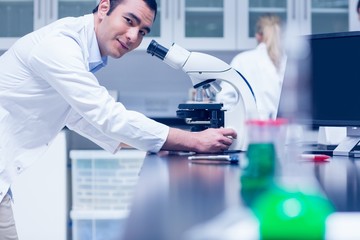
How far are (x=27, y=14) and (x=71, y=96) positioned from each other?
2344 millimetres

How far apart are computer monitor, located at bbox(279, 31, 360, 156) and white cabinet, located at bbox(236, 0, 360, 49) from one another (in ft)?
6.45

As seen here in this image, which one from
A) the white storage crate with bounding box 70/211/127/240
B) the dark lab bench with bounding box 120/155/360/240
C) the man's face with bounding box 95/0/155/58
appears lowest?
the white storage crate with bounding box 70/211/127/240

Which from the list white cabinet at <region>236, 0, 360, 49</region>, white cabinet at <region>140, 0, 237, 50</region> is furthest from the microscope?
white cabinet at <region>236, 0, 360, 49</region>

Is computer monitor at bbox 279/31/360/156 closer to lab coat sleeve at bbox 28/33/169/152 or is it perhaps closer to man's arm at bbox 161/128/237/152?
man's arm at bbox 161/128/237/152

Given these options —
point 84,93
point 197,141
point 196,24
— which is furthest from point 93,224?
point 84,93

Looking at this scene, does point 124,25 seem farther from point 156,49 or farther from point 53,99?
point 53,99

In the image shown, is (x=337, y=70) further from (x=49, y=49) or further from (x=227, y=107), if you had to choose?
(x=49, y=49)

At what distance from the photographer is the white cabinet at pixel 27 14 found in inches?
143

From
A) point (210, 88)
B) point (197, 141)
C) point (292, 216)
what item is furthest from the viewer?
point (210, 88)

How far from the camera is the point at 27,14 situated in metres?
3.72

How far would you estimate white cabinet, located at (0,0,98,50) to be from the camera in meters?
3.64

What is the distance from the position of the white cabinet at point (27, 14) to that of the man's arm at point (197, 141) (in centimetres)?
221

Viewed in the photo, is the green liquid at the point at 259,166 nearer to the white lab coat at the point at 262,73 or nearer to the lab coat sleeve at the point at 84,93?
the lab coat sleeve at the point at 84,93

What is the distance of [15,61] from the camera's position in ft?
5.61
